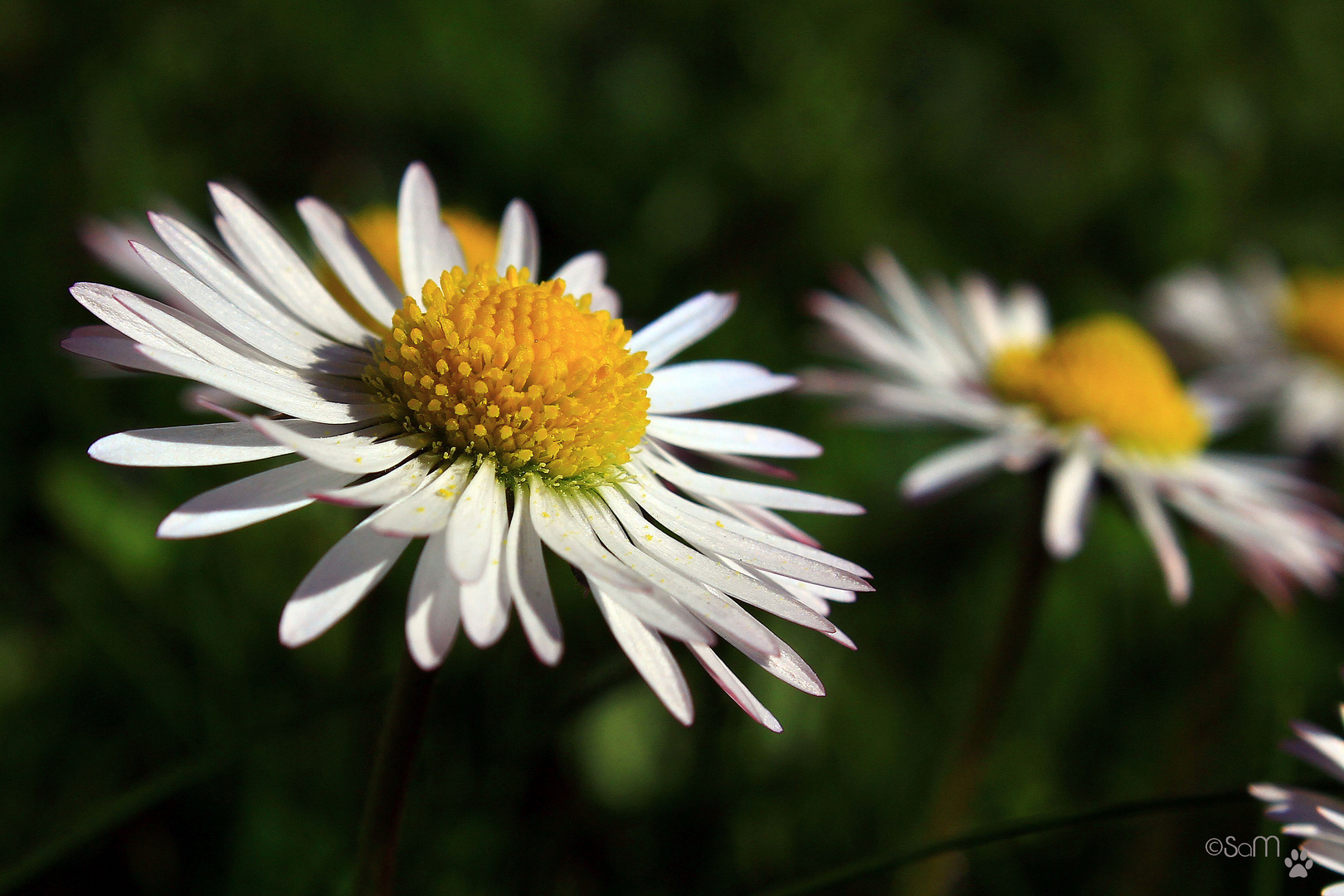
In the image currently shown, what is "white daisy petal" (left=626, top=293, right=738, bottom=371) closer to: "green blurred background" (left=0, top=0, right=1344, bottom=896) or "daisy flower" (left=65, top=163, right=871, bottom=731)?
"daisy flower" (left=65, top=163, right=871, bottom=731)

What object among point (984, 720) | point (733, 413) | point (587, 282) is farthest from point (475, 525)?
point (733, 413)

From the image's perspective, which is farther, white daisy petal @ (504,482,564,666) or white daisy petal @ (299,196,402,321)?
white daisy petal @ (299,196,402,321)

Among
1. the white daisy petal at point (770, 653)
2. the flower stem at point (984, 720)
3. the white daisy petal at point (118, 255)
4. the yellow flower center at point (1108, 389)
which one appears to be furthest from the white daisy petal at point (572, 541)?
the yellow flower center at point (1108, 389)

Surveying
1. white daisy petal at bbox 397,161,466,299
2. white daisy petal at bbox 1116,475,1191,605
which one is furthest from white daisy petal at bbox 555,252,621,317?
white daisy petal at bbox 1116,475,1191,605

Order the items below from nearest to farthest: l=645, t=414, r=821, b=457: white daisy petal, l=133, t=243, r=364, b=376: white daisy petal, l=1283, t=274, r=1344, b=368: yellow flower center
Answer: l=133, t=243, r=364, b=376: white daisy petal
l=645, t=414, r=821, b=457: white daisy petal
l=1283, t=274, r=1344, b=368: yellow flower center

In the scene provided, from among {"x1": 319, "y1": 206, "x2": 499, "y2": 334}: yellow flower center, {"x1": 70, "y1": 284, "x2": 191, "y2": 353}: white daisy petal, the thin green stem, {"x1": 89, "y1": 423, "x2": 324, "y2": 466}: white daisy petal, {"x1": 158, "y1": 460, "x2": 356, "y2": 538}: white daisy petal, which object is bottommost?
the thin green stem

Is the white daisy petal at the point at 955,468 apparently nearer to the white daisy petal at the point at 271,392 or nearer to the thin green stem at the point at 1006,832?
the thin green stem at the point at 1006,832
